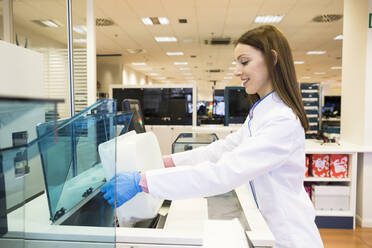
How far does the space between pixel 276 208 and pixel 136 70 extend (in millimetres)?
13128

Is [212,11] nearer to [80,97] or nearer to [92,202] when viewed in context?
[80,97]

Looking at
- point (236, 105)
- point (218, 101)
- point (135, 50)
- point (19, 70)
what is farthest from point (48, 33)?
point (19, 70)

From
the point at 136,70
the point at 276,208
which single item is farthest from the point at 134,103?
the point at 136,70

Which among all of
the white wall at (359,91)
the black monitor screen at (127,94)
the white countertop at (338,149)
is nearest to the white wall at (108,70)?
the black monitor screen at (127,94)

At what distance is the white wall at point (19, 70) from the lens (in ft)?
3.18

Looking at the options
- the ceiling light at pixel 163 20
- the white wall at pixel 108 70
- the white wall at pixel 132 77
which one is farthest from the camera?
the white wall at pixel 132 77

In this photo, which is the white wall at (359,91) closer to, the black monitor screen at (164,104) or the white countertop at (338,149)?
the white countertop at (338,149)

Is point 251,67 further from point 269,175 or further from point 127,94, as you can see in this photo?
point 127,94

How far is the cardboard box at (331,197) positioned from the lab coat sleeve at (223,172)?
2.40m

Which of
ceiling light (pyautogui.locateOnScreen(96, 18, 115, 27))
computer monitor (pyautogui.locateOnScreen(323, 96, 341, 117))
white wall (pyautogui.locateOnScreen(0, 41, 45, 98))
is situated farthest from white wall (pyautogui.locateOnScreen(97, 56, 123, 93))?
white wall (pyautogui.locateOnScreen(0, 41, 45, 98))

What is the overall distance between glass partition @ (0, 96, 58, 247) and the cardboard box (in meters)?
3.00

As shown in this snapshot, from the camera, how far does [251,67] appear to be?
996 mm

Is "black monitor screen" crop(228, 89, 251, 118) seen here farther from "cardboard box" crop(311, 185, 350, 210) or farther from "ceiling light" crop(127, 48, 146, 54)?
"ceiling light" crop(127, 48, 146, 54)

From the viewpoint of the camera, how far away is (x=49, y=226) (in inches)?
26.2
